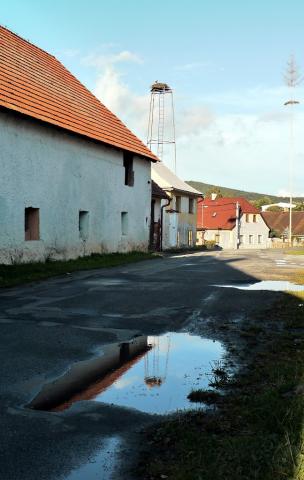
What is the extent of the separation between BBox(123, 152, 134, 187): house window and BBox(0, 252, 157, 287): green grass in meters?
5.43

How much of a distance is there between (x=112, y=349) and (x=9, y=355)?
1.19 meters

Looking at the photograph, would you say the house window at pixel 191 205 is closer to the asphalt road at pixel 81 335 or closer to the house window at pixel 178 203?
the house window at pixel 178 203

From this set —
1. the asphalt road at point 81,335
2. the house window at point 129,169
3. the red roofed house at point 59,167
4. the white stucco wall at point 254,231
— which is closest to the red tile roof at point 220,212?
the white stucco wall at point 254,231

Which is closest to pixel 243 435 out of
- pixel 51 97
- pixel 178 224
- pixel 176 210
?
pixel 51 97

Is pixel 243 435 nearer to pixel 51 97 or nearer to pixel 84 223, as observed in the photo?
pixel 51 97

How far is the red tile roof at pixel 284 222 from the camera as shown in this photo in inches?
3618

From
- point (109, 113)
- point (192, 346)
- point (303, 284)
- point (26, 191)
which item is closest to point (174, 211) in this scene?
point (109, 113)

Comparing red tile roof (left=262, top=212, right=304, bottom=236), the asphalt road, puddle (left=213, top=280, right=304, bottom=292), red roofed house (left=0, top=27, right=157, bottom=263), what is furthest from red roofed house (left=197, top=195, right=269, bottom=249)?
Result: the asphalt road

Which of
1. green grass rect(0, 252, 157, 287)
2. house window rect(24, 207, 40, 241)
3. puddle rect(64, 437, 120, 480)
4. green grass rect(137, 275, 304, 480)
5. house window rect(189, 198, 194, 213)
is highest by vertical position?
house window rect(189, 198, 194, 213)

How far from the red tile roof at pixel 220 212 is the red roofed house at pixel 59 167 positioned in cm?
4317

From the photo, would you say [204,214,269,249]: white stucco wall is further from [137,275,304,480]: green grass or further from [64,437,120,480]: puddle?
[64,437,120,480]: puddle

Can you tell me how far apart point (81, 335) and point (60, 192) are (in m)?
12.6

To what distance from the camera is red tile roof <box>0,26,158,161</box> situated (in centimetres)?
1692

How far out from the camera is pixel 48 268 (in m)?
15.3
